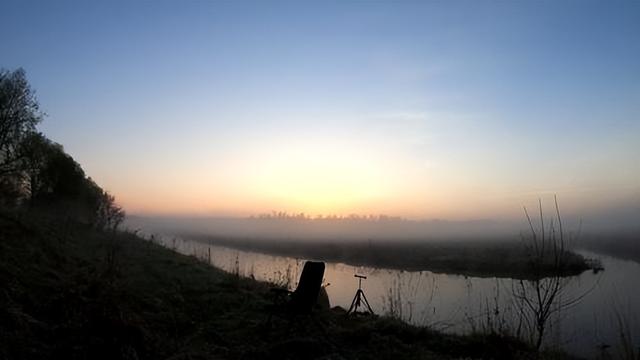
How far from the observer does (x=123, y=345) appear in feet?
22.6

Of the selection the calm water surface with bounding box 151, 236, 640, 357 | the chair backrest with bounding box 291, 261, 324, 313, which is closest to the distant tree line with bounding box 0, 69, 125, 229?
the calm water surface with bounding box 151, 236, 640, 357

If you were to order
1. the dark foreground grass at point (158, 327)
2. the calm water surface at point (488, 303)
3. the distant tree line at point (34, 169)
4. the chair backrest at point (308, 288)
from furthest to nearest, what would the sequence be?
1. the distant tree line at point (34, 169)
2. the calm water surface at point (488, 303)
3. the chair backrest at point (308, 288)
4. the dark foreground grass at point (158, 327)

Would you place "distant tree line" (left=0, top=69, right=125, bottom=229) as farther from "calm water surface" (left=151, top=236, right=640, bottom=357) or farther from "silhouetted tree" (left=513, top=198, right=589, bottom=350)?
"silhouetted tree" (left=513, top=198, right=589, bottom=350)

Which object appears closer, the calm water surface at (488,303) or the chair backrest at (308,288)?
the chair backrest at (308,288)

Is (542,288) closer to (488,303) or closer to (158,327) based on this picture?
(158,327)

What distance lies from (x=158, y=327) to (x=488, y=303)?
1421cm

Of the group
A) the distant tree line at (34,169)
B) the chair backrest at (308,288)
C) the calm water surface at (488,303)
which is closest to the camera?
the chair backrest at (308,288)

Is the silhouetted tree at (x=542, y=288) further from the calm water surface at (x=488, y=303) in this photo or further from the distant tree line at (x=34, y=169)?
the distant tree line at (x=34, y=169)

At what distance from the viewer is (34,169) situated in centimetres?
3825

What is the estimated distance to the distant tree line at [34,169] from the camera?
1330 inches

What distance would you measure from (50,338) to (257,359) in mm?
2881

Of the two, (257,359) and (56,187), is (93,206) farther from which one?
(257,359)

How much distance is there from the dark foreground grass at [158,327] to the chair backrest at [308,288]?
1.04 ft

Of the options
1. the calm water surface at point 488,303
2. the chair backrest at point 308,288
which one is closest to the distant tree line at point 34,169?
the calm water surface at point 488,303
